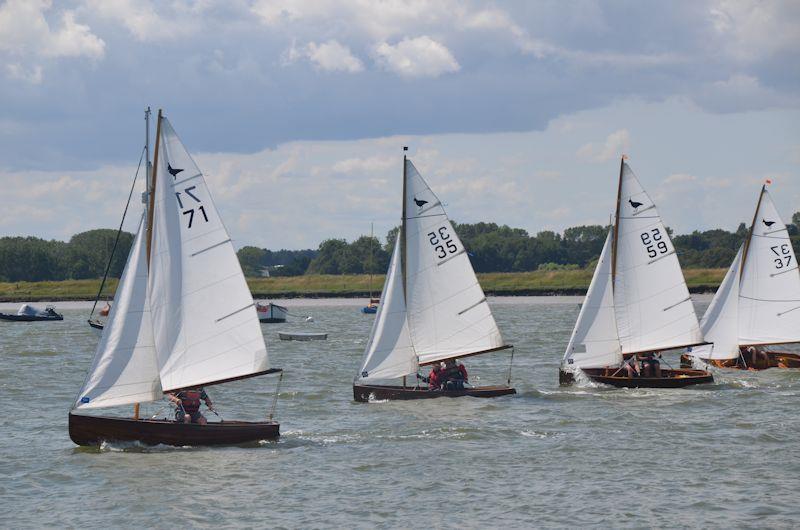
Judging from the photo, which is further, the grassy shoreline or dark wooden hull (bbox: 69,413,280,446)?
the grassy shoreline

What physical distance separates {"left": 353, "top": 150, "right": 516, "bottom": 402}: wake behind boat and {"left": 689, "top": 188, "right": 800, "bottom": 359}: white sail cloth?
13.9m

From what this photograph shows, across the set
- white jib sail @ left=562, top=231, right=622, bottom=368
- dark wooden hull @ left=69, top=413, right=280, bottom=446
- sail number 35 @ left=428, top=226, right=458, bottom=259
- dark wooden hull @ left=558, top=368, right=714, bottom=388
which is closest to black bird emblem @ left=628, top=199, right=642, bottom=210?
white jib sail @ left=562, top=231, right=622, bottom=368

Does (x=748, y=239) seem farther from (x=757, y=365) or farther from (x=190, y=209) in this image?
(x=190, y=209)

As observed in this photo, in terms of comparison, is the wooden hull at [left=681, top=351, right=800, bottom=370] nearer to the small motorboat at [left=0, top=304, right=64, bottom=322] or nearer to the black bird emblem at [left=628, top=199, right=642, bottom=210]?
the black bird emblem at [left=628, top=199, right=642, bottom=210]

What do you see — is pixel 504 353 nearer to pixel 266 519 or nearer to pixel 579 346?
pixel 579 346

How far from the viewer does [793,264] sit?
163ft

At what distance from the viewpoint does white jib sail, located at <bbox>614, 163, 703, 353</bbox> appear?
143ft

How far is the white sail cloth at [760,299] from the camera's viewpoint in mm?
49656

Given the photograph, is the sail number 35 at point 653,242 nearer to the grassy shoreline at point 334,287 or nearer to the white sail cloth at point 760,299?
the white sail cloth at point 760,299

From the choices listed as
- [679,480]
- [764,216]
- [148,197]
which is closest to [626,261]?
[764,216]

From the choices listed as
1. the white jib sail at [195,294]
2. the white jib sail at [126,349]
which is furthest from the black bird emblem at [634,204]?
the white jib sail at [126,349]

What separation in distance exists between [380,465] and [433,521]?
5448 millimetres

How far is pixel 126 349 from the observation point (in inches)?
1120

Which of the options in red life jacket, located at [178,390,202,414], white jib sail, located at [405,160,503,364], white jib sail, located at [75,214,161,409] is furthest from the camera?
white jib sail, located at [405,160,503,364]
